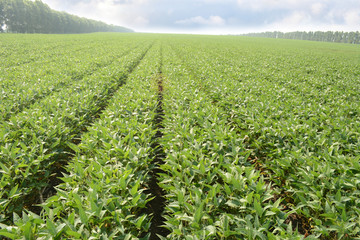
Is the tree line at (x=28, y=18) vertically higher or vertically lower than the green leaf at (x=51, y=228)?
higher

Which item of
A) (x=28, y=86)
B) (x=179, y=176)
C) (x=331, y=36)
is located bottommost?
(x=179, y=176)

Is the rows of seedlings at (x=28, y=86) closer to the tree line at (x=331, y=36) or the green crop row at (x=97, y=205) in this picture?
the green crop row at (x=97, y=205)

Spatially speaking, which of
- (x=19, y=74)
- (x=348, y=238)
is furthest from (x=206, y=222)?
(x=19, y=74)

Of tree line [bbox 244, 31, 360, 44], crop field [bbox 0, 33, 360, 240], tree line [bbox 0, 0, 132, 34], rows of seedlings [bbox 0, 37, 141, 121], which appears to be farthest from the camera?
tree line [bbox 244, 31, 360, 44]

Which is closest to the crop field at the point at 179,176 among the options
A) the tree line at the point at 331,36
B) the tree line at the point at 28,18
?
the tree line at the point at 28,18

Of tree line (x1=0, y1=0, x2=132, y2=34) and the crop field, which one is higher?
tree line (x1=0, y1=0, x2=132, y2=34)

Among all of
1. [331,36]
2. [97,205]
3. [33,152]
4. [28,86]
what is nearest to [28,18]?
[28,86]

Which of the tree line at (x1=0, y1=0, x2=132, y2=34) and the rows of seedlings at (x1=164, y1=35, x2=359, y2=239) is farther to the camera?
the tree line at (x1=0, y1=0, x2=132, y2=34)

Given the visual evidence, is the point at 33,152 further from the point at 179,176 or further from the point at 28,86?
the point at 28,86

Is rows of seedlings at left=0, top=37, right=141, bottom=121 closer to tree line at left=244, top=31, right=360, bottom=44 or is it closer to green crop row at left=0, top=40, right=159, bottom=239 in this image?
green crop row at left=0, top=40, right=159, bottom=239

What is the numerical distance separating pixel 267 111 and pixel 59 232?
621cm

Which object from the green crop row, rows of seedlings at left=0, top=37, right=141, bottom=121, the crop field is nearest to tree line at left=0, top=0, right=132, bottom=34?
rows of seedlings at left=0, top=37, right=141, bottom=121

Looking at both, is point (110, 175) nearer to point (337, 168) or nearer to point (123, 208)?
point (123, 208)

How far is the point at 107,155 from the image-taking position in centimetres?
359
